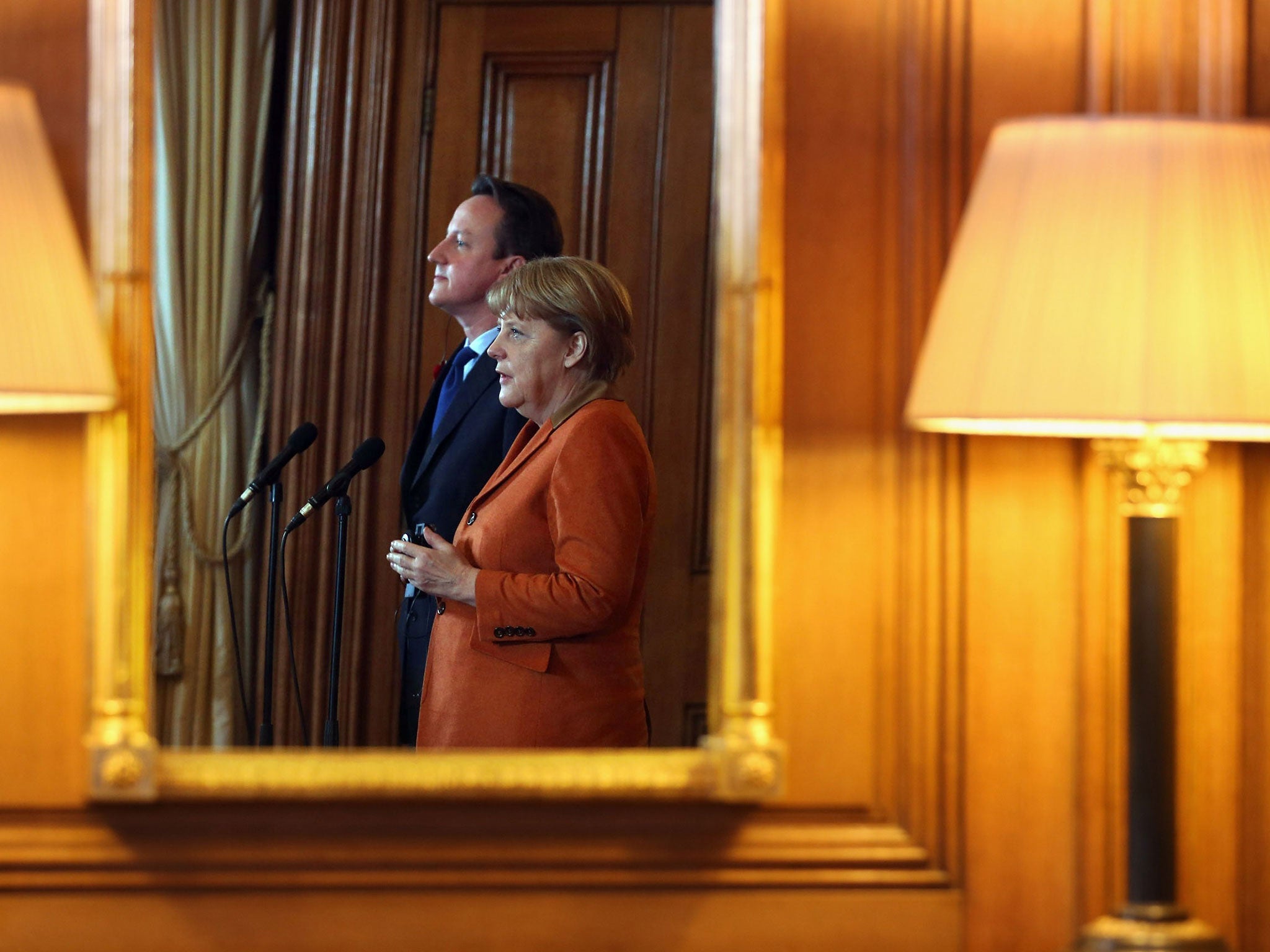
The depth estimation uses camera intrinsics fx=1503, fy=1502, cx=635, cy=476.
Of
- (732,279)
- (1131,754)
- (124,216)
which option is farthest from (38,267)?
(1131,754)

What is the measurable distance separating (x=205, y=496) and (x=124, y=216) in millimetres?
280

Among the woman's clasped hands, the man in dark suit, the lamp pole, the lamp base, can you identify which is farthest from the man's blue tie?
the lamp base

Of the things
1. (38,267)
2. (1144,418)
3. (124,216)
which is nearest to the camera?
(1144,418)

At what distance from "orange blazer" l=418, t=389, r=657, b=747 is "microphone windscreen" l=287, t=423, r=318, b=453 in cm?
17

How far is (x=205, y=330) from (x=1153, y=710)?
38.0 inches

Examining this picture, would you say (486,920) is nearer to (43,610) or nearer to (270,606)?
(270,606)

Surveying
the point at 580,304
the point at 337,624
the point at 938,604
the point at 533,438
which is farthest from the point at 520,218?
the point at 938,604

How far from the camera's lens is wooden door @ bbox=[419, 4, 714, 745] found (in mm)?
1485

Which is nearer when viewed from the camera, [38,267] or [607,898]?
[38,267]

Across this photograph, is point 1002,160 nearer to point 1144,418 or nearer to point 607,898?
point 1144,418

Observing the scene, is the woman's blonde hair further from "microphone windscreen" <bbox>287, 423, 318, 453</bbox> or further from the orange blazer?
"microphone windscreen" <bbox>287, 423, 318, 453</bbox>

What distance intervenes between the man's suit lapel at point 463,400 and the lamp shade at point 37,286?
1.02 feet

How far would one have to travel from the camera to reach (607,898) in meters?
1.49

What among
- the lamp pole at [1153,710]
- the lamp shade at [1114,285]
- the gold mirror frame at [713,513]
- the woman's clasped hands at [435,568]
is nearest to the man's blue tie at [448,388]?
the woman's clasped hands at [435,568]
